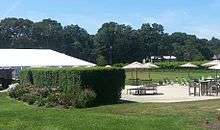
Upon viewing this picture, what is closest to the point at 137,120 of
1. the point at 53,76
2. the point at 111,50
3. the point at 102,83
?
the point at 102,83

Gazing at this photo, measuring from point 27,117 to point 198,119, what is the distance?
5476 mm

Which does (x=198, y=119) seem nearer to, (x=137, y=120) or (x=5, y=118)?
(x=137, y=120)

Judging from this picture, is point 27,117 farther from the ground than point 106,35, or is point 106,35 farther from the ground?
point 106,35

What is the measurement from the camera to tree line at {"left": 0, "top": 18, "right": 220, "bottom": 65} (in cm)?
11581

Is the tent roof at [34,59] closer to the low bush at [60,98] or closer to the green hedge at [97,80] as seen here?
the low bush at [60,98]

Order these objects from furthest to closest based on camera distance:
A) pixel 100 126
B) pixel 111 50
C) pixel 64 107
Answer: pixel 111 50 → pixel 64 107 → pixel 100 126

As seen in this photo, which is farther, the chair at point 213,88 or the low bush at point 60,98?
the chair at point 213,88

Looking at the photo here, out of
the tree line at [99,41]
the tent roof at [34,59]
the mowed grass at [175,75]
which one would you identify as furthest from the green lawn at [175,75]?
the tree line at [99,41]

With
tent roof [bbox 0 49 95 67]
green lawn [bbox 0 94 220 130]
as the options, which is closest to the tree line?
tent roof [bbox 0 49 95 67]

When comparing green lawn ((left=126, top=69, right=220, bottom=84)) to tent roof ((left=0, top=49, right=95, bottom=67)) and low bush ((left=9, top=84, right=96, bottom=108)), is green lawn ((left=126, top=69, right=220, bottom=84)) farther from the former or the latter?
low bush ((left=9, top=84, right=96, bottom=108))

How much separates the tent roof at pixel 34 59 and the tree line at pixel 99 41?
58099 mm

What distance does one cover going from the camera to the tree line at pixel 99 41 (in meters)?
116

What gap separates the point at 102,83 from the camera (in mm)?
23281

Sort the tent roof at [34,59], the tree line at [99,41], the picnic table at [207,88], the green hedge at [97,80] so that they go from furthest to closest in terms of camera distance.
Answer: the tree line at [99,41] < the tent roof at [34,59] < the picnic table at [207,88] < the green hedge at [97,80]
